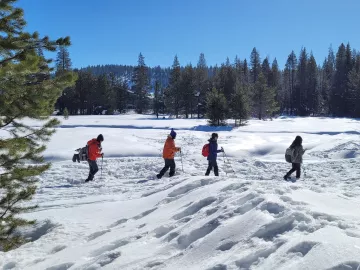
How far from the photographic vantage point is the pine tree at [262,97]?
5597 centimetres

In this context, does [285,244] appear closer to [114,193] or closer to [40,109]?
[40,109]

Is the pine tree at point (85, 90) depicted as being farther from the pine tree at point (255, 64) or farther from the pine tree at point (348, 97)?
the pine tree at point (348, 97)

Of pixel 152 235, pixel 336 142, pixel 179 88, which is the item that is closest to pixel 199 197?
pixel 152 235

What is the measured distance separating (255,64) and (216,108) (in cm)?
5282

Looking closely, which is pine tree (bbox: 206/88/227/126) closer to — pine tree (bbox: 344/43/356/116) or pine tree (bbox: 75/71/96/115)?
pine tree (bbox: 75/71/96/115)

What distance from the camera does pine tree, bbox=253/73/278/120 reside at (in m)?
56.0

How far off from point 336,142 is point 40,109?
20.0 m

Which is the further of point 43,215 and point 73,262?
point 43,215

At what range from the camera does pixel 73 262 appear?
5.49 m

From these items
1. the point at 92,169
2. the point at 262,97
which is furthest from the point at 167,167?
the point at 262,97

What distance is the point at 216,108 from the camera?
41406 millimetres

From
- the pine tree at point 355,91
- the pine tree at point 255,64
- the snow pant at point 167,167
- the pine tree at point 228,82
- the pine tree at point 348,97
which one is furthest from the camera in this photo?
the pine tree at point 255,64

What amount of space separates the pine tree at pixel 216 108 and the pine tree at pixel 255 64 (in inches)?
1997

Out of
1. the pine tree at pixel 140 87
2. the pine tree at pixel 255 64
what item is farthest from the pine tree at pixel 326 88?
the pine tree at pixel 140 87
